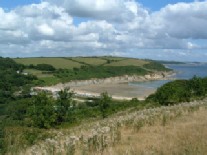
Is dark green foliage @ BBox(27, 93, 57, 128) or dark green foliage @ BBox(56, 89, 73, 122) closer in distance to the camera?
dark green foliage @ BBox(27, 93, 57, 128)

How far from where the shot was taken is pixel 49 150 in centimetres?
918

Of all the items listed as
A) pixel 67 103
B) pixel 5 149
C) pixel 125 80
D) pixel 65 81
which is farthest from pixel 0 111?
pixel 125 80

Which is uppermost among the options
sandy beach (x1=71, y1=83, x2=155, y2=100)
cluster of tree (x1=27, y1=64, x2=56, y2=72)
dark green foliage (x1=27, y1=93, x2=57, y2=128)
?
cluster of tree (x1=27, y1=64, x2=56, y2=72)

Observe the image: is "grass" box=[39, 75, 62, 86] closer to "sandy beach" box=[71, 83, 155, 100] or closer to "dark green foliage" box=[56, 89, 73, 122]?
"sandy beach" box=[71, 83, 155, 100]

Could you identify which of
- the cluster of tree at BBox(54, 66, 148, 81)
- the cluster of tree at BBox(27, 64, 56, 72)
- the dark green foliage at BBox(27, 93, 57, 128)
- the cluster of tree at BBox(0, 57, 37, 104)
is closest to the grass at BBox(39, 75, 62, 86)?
the cluster of tree at BBox(54, 66, 148, 81)

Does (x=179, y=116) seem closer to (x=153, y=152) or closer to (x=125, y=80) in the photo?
(x=153, y=152)

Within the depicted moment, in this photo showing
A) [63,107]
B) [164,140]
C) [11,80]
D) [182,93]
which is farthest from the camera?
[11,80]

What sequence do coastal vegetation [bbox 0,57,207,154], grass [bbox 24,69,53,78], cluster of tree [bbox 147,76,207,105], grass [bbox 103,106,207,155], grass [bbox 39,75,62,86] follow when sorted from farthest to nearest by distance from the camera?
grass [bbox 24,69,53,78] → grass [bbox 39,75,62,86] → cluster of tree [bbox 147,76,207,105] → coastal vegetation [bbox 0,57,207,154] → grass [bbox 103,106,207,155]

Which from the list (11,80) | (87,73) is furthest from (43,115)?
(87,73)

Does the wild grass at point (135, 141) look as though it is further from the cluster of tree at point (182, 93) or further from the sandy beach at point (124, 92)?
the sandy beach at point (124, 92)

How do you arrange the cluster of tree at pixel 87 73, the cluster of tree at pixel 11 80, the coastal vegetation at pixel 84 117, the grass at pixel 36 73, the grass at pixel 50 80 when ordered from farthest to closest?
the cluster of tree at pixel 87 73, the grass at pixel 36 73, the grass at pixel 50 80, the cluster of tree at pixel 11 80, the coastal vegetation at pixel 84 117

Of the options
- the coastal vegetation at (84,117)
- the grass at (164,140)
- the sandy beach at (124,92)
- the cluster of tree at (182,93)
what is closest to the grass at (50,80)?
the coastal vegetation at (84,117)

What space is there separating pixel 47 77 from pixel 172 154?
511ft

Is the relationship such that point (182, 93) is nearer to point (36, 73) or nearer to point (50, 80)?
point (50, 80)
